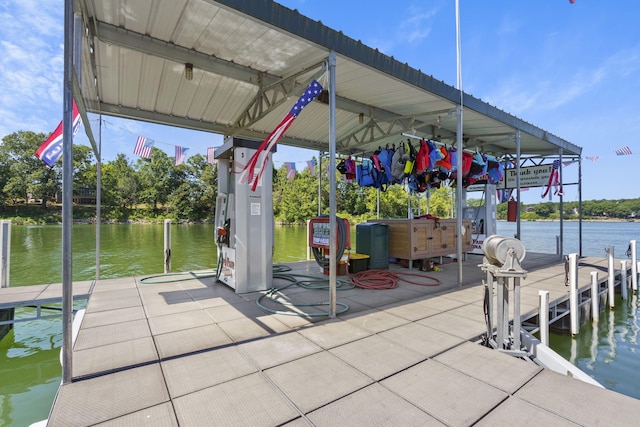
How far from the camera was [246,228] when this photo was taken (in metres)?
4.52

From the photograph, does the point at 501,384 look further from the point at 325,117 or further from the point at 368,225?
the point at 325,117

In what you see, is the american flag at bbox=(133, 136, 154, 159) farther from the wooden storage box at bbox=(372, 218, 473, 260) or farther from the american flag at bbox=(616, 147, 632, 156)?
the american flag at bbox=(616, 147, 632, 156)

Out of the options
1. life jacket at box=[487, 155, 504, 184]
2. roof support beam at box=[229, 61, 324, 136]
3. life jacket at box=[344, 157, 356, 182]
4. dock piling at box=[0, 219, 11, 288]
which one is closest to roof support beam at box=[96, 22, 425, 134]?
roof support beam at box=[229, 61, 324, 136]

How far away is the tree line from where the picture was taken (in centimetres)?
3459

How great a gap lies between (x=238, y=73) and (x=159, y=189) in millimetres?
→ 45406

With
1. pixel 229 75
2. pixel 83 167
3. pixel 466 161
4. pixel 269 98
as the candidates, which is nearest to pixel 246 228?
pixel 229 75

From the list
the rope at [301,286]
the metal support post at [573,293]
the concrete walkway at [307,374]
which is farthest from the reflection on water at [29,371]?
the metal support post at [573,293]

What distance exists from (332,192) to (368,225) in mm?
3121

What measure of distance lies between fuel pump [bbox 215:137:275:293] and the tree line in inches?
1074

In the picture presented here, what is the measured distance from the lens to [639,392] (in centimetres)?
317

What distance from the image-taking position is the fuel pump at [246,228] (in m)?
4.50

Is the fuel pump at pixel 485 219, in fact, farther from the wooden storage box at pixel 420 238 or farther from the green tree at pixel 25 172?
the green tree at pixel 25 172

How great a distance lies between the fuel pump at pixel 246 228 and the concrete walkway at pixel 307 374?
31.4 inches

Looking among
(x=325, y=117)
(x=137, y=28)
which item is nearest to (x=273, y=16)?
(x=137, y=28)
